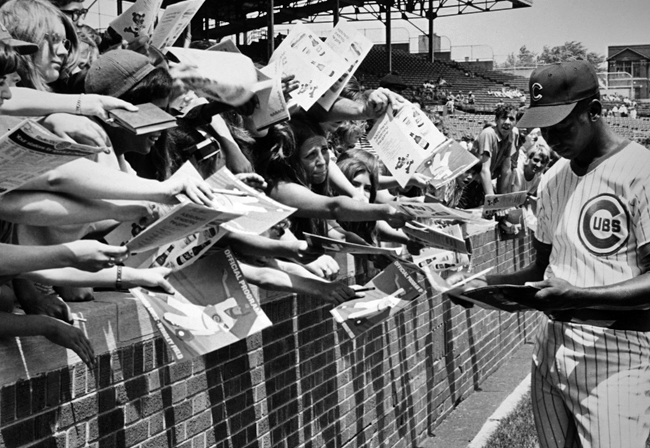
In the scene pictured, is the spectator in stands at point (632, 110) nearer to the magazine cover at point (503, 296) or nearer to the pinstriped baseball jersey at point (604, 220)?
the pinstriped baseball jersey at point (604, 220)

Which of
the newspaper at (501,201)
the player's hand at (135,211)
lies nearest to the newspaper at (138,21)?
the player's hand at (135,211)

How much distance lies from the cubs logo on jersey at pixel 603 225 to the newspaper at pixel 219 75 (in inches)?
56.2

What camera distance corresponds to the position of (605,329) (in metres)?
3.53

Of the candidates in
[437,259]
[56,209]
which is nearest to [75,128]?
[56,209]

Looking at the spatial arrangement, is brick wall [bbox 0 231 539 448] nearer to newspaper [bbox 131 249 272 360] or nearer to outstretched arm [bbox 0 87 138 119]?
newspaper [bbox 131 249 272 360]

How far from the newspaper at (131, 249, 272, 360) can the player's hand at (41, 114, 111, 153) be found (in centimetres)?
52

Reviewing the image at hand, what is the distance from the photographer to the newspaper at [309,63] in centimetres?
434

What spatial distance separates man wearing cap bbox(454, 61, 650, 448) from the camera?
3.46 metres

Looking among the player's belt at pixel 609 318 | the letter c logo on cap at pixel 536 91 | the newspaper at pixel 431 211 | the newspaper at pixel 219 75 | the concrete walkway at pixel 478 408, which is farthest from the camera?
the concrete walkway at pixel 478 408

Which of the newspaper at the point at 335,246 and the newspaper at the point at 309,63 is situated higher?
the newspaper at the point at 309,63

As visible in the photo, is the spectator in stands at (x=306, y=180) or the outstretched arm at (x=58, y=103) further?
the spectator in stands at (x=306, y=180)

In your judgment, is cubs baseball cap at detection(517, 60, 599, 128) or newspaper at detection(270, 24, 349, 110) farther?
newspaper at detection(270, 24, 349, 110)

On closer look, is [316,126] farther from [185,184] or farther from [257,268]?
[185,184]

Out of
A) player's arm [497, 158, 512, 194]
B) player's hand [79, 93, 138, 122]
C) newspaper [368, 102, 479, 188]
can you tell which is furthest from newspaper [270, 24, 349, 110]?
player's arm [497, 158, 512, 194]
